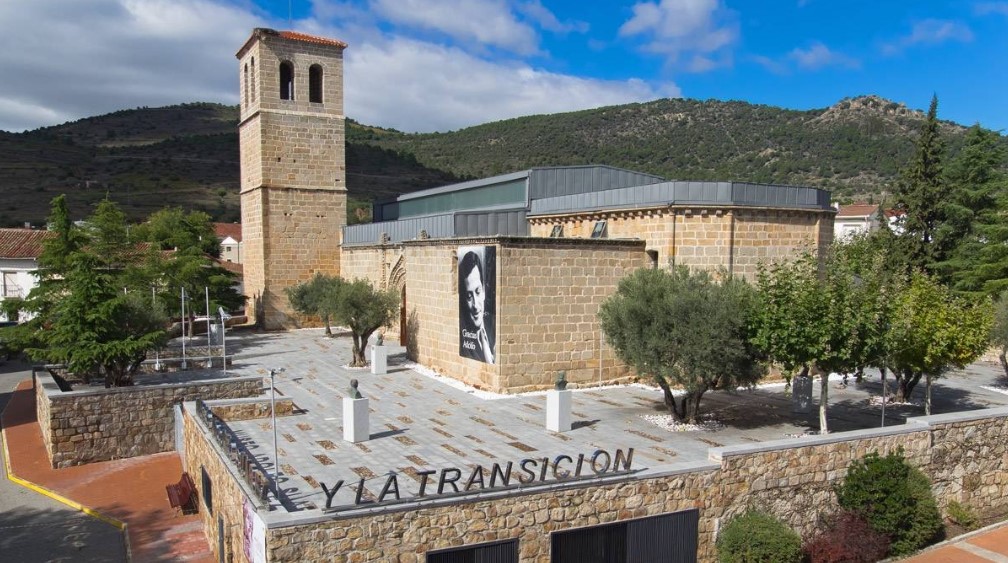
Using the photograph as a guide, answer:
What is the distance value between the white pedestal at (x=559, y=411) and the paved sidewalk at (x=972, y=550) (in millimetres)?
6042

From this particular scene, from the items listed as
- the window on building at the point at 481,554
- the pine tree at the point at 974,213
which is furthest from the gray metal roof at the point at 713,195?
the window on building at the point at 481,554

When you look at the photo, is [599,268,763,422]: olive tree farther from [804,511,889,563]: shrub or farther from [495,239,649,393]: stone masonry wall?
[495,239,649,393]: stone masonry wall

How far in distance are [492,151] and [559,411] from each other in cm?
7104

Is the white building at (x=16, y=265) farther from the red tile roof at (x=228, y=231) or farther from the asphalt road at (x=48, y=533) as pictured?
the asphalt road at (x=48, y=533)

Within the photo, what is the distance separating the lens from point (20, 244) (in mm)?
32812

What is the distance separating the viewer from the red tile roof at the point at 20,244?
1261 inches

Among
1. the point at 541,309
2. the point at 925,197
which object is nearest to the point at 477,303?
the point at 541,309

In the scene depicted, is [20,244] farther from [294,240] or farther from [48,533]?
[48,533]

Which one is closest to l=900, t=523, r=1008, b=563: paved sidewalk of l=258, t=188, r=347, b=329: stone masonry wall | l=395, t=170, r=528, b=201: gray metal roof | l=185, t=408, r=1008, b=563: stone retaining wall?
l=185, t=408, r=1008, b=563: stone retaining wall

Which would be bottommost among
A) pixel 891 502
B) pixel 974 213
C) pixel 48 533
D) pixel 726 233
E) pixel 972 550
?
pixel 972 550

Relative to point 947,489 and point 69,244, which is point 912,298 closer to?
point 947,489

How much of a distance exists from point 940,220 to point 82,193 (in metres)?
65.9

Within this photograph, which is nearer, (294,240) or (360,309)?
(360,309)

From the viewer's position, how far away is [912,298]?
13.4m
